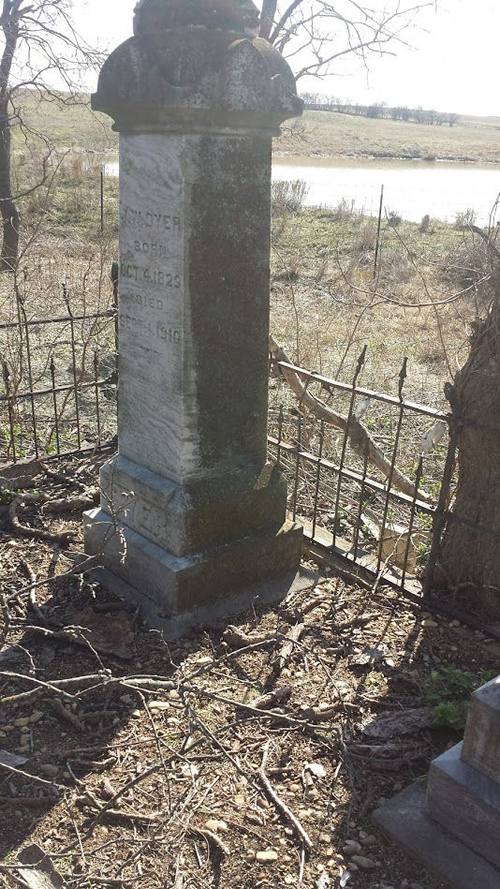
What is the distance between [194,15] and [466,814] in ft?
10.1

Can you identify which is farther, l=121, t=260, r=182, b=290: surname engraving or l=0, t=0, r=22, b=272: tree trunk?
l=0, t=0, r=22, b=272: tree trunk

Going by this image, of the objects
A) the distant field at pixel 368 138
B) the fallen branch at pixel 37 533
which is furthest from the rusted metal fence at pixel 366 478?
the distant field at pixel 368 138

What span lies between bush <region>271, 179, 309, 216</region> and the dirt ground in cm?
1654

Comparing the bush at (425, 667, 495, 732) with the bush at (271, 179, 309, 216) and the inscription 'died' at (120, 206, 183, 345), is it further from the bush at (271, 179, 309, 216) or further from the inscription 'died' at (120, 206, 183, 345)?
the bush at (271, 179, 309, 216)

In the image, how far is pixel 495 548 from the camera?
3.52m

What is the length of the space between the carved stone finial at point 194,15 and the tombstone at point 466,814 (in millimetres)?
2701

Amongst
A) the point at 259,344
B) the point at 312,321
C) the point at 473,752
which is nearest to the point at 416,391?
the point at 312,321

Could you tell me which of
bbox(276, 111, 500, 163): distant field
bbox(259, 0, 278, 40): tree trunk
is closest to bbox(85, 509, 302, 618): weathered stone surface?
bbox(259, 0, 278, 40): tree trunk

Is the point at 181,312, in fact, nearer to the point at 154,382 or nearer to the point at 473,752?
the point at 154,382

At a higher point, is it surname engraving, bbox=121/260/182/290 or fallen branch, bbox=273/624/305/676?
surname engraving, bbox=121/260/182/290

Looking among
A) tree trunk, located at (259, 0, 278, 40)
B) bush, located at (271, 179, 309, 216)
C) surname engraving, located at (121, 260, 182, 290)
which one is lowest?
bush, located at (271, 179, 309, 216)

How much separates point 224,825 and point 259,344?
78.8 inches

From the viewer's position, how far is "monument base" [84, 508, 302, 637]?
138 inches

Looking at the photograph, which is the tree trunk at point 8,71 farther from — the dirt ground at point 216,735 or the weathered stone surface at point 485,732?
the weathered stone surface at point 485,732
